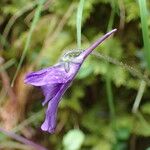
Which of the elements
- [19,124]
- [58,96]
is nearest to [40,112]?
[19,124]

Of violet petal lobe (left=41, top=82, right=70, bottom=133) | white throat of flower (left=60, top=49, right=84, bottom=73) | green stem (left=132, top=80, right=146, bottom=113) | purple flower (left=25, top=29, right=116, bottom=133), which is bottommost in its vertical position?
green stem (left=132, top=80, right=146, bottom=113)

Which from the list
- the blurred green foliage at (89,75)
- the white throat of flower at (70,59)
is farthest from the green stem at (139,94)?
the white throat of flower at (70,59)

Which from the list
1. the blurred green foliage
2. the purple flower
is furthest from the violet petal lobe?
the blurred green foliage

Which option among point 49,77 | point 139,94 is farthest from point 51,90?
point 139,94

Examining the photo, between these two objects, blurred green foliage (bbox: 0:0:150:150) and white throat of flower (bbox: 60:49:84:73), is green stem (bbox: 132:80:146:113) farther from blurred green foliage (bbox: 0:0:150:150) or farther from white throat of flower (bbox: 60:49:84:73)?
white throat of flower (bbox: 60:49:84:73)

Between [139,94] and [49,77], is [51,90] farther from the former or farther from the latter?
[139,94]

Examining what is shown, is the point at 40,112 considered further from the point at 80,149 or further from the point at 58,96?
the point at 58,96

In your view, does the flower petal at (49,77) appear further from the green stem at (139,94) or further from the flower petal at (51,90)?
the green stem at (139,94)
